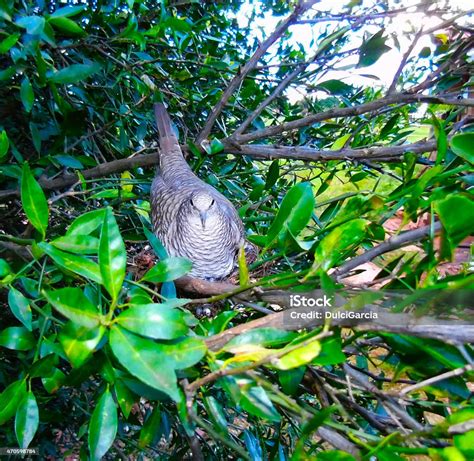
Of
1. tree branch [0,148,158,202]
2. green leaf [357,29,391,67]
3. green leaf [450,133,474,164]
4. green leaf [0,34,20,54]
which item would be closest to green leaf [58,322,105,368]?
green leaf [450,133,474,164]

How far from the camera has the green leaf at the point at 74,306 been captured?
1.05 feet

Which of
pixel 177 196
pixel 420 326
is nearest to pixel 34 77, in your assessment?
pixel 177 196

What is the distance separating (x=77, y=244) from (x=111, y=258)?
8 centimetres

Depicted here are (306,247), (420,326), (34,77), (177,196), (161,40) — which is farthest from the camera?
(177,196)

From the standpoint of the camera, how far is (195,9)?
52.9 inches

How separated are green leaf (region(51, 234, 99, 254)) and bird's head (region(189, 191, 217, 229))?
0.79 meters

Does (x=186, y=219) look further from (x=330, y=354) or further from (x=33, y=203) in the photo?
(x=330, y=354)

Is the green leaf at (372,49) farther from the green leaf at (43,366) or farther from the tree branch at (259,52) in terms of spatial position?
the green leaf at (43,366)

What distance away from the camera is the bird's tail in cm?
126

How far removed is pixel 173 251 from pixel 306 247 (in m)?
0.84

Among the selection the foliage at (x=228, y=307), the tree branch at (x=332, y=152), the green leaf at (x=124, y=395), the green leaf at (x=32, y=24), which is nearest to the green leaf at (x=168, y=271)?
the foliage at (x=228, y=307)

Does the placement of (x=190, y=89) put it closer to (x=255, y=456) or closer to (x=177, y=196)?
(x=177, y=196)

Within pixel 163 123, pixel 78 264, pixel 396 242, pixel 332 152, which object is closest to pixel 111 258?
pixel 78 264

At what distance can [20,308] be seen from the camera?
465 millimetres
